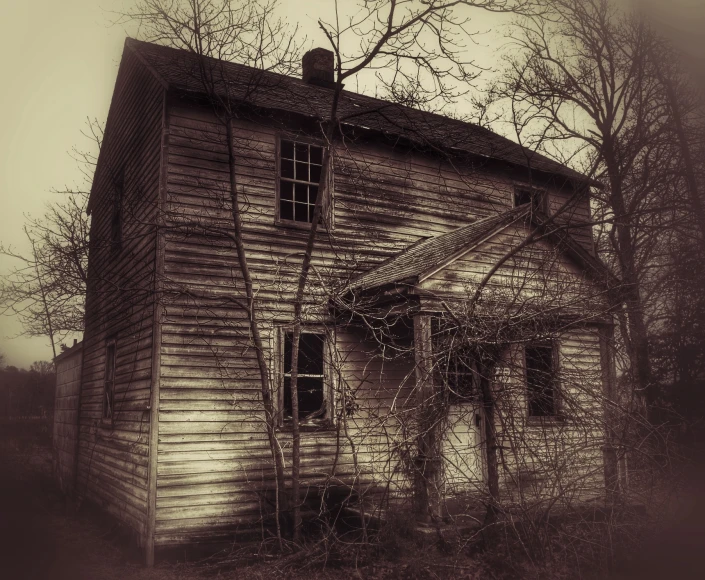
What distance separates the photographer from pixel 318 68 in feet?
43.3

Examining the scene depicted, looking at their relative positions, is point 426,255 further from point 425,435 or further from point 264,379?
point 425,435

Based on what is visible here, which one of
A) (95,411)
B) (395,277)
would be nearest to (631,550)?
(395,277)

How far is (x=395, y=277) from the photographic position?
8.22m

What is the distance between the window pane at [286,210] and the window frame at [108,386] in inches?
164

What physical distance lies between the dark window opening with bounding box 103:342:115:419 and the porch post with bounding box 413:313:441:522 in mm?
6315

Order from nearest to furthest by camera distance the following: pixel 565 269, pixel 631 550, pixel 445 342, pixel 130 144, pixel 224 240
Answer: pixel 631 550
pixel 445 342
pixel 224 240
pixel 565 269
pixel 130 144

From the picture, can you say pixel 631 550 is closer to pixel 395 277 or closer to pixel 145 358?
pixel 395 277

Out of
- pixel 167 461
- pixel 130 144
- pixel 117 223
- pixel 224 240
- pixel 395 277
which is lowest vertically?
pixel 167 461

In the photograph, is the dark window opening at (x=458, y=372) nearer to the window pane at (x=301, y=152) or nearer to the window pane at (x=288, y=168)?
the window pane at (x=288, y=168)

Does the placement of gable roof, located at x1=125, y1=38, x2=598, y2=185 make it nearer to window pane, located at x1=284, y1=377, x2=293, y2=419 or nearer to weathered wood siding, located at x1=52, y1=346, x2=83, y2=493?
window pane, located at x1=284, y1=377, x2=293, y2=419

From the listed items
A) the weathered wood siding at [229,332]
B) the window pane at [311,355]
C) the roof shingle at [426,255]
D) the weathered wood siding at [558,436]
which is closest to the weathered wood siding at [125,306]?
the weathered wood siding at [229,332]

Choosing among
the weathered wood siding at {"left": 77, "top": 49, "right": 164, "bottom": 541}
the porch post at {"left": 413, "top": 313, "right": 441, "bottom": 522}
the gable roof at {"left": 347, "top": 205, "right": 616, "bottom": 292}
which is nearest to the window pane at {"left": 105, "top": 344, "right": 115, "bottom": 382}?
the weathered wood siding at {"left": 77, "top": 49, "right": 164, "bottom": 541}

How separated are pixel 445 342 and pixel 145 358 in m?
4.86

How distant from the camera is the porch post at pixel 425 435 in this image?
6030mm
